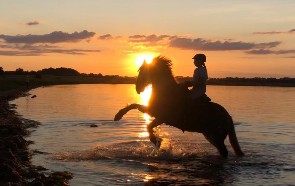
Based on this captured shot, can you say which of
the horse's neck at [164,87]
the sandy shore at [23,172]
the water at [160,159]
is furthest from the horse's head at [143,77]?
the sandy shore at [23,172]

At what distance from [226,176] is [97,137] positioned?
347 inches

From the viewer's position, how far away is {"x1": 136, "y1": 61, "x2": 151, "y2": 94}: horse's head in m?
14.7

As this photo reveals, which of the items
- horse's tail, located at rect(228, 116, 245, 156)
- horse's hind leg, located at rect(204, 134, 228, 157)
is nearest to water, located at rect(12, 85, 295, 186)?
horse's hind leg, located at rect(204, 134, 228, 157)

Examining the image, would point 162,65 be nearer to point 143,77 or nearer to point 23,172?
point 143,77

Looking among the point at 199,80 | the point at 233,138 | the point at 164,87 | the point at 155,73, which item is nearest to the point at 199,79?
the point at 199,80

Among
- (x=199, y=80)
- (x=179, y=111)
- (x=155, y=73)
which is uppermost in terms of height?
(x=155, y=73)

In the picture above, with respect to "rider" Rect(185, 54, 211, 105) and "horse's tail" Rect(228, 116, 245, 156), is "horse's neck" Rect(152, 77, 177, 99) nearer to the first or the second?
"rider" Rect(185, 54, 211, 105)

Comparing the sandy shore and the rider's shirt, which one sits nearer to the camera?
the sandy shore

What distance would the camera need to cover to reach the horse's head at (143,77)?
579 inches

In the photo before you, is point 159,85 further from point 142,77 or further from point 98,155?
point 98,155

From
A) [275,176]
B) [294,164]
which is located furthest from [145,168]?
[294,164]

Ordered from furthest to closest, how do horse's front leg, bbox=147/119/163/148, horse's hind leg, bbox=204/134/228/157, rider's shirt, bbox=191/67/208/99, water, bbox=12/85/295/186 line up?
1. horse's front leg, bbox=147/119/163/148
2. horse's hind leg, bbox=204/134/228/157
3. rider's shirt, bbox=191/67/208/99
4. water, bbox=12/85/295/186

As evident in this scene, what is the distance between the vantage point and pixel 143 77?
14.7m

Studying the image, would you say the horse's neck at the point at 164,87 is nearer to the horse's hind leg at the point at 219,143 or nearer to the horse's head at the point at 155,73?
the horse's head at the point at 155,73
